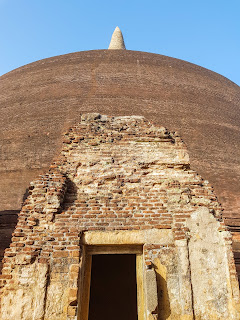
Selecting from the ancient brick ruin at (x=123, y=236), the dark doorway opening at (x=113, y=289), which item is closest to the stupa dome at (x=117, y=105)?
the dark doorway opening at (x=113, y=289)

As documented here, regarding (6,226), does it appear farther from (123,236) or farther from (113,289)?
(123,236)

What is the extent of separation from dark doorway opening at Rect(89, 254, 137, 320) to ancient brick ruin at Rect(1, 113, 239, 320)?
302cm

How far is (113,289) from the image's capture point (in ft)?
22.0

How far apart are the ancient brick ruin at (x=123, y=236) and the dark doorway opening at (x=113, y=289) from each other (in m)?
3.02

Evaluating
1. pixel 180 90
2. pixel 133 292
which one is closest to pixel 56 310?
pixel 133 292

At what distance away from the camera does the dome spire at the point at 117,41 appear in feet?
91.4

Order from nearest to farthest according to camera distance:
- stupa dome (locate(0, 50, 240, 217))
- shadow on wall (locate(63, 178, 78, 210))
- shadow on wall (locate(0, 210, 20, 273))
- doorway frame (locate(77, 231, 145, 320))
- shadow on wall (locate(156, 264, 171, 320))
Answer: shadow on wall (locate(156, 264, 171, 320)), doorway frame (locate(77, 231, 145, 320)), shadow on wall (locate(63, 178, 78, 210)), shadow on wall (locate(0, 210, 20, 273)), stupa dome (locate(0, 50, 240, 217))

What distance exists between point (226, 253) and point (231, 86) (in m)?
14.2

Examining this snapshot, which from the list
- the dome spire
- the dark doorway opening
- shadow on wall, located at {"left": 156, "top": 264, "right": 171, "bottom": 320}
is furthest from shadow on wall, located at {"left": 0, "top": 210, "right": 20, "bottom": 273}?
the dome spire

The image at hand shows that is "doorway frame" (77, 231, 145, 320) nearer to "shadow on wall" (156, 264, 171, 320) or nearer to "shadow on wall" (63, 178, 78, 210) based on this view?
"shadow on wall" (156, 264, 171, 320)

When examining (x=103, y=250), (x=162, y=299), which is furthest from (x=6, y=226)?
(x=162, y=299)

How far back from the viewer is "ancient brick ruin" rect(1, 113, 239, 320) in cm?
325

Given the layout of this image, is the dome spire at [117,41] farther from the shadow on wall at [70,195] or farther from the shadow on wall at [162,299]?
the shadow on wall at [162,299]

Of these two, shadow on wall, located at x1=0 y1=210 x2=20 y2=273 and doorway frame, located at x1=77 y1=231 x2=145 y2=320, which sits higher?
shadow on wall, located at x1=0 y1=210 x2=20 y2=273
